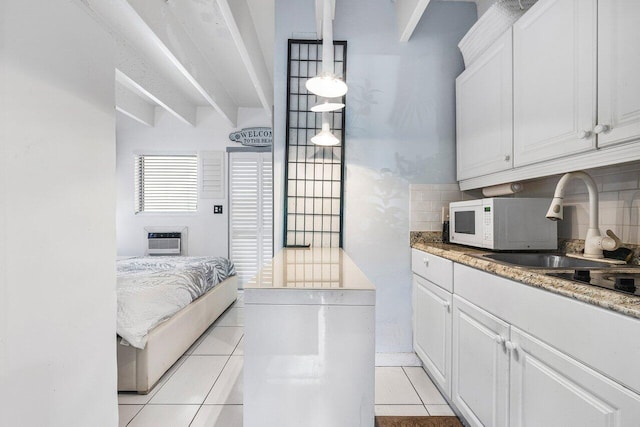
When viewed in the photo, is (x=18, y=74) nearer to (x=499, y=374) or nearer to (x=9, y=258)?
(x=9, y=258)

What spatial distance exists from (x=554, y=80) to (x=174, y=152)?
4.80 m

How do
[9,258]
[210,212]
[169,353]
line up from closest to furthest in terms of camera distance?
[9,258] < [169,353] < [210,212]

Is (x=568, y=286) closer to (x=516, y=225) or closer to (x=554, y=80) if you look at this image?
(x=516, y=225)

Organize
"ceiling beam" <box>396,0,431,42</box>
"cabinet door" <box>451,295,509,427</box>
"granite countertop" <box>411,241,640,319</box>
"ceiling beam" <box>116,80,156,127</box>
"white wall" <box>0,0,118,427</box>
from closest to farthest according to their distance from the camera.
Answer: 1. "granite countertop" <box>411,241,640,319</box>
2. "white wall" <box>0,0,118,427</box>
3. "cabinet door" <box>451,295,509,427</box>
4. "ceiling beam" <box>396,0,431,42</box>
5. "ceiling beam" <box>116,80,156,127</box>

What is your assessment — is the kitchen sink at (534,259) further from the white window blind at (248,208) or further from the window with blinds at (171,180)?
the window with blinds at (171,180)

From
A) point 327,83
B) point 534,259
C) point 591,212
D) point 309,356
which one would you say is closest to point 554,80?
point 591,212

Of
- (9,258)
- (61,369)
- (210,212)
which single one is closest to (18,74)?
(9,258)

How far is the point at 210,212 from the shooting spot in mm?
4930

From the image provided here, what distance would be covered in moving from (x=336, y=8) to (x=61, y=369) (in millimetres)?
2667

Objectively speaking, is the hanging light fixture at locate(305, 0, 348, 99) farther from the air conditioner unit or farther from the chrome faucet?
the air conditioner unit

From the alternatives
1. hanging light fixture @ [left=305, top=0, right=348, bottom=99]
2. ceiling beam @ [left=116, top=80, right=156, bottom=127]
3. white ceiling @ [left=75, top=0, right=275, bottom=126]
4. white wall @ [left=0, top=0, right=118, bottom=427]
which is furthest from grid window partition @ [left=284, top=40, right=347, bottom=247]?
ceiling beam @ [left=116, top=80, right=156, bottom=127]

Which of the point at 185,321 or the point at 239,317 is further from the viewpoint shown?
the point at 239,317

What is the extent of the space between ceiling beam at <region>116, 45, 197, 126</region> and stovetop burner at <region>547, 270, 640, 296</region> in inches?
137

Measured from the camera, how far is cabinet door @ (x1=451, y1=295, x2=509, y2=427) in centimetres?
133
